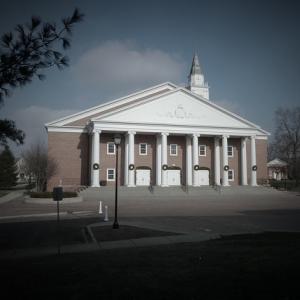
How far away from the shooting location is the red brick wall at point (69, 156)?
46750 mm

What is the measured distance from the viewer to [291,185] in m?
56.3

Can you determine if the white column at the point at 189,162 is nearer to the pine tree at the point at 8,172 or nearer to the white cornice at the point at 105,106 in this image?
the white cornice at the point at 105,106

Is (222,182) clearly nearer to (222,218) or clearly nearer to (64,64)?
(222,218)

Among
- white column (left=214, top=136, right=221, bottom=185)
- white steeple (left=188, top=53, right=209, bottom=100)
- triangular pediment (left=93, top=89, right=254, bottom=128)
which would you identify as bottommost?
white column (left=214, top=136, right=221, bottom=185)

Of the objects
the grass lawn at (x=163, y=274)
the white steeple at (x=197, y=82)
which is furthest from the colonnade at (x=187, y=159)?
the grass lawn at (x=163, y=274)

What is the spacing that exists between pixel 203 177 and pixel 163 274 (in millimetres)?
44752

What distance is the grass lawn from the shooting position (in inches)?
239

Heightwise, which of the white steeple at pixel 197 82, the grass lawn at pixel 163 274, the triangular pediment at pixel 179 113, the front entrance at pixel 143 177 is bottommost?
the grass lawn at pixel 163 274

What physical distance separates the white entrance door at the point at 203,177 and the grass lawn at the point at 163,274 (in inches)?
1602

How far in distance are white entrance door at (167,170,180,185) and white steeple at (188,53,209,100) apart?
26603 mm

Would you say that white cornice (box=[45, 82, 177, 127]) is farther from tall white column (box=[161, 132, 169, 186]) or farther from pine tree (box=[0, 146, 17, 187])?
pine tree (box=[0, 146, 17, 187])

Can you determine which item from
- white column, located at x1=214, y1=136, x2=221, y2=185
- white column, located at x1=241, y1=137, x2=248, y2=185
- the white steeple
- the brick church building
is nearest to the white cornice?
the brick church building

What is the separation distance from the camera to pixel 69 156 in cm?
4741

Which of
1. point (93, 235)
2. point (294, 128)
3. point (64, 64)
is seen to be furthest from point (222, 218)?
point (294, 128)
